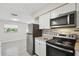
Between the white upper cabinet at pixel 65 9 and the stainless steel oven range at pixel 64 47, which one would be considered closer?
the stainless steel oven range at pixel 64 47

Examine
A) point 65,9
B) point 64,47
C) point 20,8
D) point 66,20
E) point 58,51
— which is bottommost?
point 58,51

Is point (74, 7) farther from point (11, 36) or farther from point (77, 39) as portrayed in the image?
point (11, 36)

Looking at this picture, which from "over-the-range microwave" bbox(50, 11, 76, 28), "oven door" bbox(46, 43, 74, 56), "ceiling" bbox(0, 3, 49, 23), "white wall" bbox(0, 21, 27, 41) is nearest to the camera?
"oven door" bbox(46, 43, 74, 56)

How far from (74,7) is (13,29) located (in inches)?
306

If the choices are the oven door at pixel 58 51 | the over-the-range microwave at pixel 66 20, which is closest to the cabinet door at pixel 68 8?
the over-the-range microwave at pixel 66 20

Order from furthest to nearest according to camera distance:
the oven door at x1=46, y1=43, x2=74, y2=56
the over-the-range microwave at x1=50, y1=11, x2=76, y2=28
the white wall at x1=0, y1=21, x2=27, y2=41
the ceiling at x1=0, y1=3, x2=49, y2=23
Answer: the white wall at x1=0, y1=21, x2=27, y2=41 < the ceiling at x1=0, y1=3, x2=49, y2=23 < the over-the-range microwave at x1=50, y1=11, x2=76, y2=28 < the oven door at x1=46, y1=43, x2=74, y2=56

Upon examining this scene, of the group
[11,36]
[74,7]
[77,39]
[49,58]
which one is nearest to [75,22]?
[74,7]

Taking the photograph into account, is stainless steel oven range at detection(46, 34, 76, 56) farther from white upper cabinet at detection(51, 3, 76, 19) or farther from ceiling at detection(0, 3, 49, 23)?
ceiling at detection(0, 3, 49, 23)

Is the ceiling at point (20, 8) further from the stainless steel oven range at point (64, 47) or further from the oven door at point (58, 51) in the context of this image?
the oven door at point (58, 51)

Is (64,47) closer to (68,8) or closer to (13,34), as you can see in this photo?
(68,8)

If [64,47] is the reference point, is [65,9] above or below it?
above

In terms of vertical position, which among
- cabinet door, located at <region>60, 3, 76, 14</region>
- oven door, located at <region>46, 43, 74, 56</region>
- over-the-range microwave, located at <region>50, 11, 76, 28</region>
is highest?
cabinet door, located at <region>60, 3, 76, 14</region>

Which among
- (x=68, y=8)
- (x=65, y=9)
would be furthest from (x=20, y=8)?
(x=68, y=8)

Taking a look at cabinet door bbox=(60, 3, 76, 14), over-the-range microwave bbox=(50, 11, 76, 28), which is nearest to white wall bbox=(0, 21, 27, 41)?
over-the-range microwave bbox=(50, 11, 76, 28)
